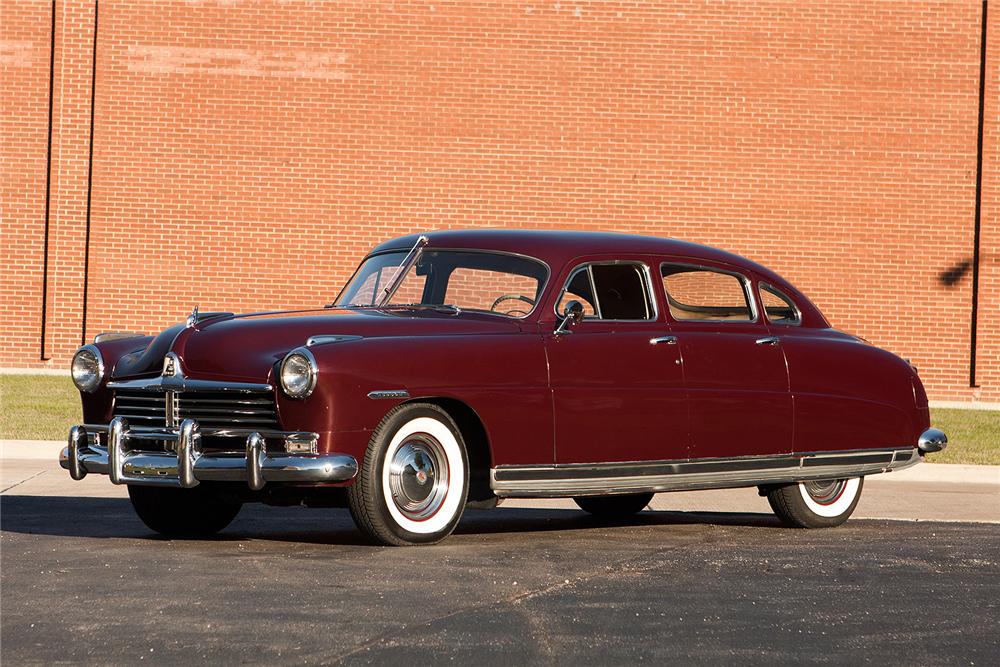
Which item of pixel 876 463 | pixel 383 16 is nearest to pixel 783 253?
pixel 383 16

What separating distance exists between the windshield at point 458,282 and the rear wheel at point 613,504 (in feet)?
6.55

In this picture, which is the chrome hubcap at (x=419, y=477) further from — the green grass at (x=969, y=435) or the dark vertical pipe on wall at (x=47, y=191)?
the dark vertical pipe on wall at (x=47, y=191)

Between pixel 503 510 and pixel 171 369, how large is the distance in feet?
12.4

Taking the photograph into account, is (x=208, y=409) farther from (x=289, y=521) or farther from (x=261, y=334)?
(x=289, y=521)

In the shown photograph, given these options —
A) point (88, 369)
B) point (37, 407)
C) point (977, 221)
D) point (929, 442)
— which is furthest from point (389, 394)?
point (977, 221)

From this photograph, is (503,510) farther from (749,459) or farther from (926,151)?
(926,151)

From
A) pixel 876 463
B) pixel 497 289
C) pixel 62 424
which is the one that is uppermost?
pixel 497 289

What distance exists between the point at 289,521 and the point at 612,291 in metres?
2.53

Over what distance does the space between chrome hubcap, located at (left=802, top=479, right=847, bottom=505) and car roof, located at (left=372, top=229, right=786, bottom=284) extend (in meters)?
1.74

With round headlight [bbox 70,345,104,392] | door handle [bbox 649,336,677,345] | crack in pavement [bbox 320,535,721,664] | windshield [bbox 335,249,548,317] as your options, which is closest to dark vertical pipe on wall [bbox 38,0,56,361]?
windshield [bbox 335,249,548,317]

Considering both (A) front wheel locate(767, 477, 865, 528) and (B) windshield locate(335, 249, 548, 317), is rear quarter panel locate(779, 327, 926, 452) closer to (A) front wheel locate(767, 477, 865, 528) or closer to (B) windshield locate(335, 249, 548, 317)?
(A) front wheel locate(767, 477, 865, 528)

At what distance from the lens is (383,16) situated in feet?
69.7

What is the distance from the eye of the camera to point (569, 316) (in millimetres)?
8055

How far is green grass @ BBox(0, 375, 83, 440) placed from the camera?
48.4 ft
